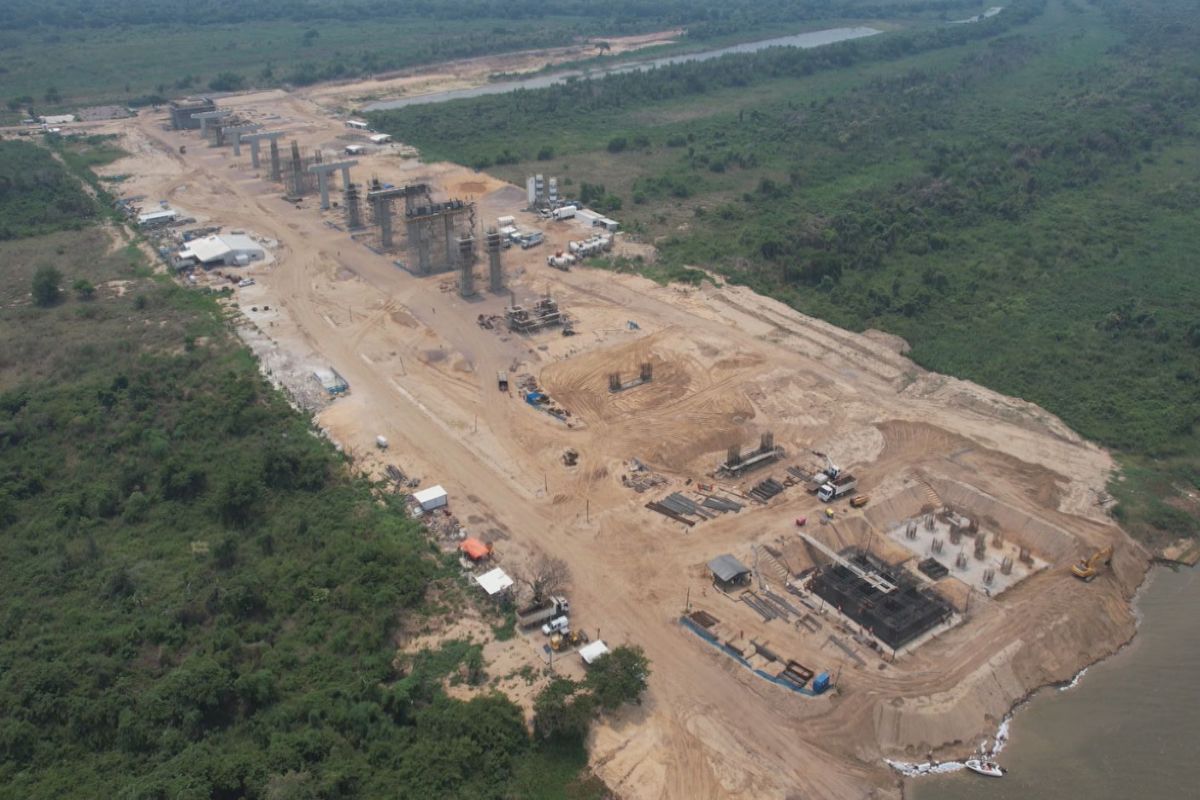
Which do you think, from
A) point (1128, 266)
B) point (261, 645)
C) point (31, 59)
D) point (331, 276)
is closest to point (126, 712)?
point (261, 645)

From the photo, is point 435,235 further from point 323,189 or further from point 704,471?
point 704,471

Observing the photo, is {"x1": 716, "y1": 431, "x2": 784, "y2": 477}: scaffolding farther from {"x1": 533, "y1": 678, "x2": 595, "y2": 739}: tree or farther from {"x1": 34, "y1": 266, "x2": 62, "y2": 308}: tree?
{"x1": 34, "y1": 266, "x2": 62, "y2": 308}: tree

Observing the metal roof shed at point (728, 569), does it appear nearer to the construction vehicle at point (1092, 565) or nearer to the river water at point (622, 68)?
the construction vehicle at point (1092, 565)

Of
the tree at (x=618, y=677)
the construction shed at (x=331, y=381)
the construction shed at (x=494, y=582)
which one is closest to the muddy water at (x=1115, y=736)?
the tree at (x=618, y=677)

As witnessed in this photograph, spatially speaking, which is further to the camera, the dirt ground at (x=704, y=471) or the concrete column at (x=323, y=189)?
the concrete column at (x=323, y=189)

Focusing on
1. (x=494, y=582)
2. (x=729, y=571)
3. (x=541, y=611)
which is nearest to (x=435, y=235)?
(x=494, y=582)
